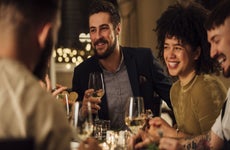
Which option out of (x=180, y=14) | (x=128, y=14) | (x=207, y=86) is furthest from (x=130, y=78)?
(x=128, y=14)

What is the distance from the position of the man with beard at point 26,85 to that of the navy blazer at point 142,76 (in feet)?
6.46

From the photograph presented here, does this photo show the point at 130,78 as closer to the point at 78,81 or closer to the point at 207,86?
the point at 78,81

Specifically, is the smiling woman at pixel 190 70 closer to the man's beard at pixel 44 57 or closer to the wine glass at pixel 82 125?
the wine glass at pixel 82 125

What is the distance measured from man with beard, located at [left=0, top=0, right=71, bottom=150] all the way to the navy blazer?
6.46 ft

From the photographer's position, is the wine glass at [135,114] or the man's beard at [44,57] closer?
the man's beard at [44,57]

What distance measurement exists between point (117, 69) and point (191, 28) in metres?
0.80

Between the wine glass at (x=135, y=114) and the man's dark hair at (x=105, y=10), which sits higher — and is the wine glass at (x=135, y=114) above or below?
below

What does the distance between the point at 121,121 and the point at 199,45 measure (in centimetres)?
71

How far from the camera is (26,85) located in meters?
0.98

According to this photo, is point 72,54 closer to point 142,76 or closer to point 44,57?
point 142,76

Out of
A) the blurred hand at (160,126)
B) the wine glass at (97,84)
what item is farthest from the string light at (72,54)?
the blurred hand at (160,126)

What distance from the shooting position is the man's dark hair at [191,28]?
242cm

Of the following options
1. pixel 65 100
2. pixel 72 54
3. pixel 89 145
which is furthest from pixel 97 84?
pixel 72 54

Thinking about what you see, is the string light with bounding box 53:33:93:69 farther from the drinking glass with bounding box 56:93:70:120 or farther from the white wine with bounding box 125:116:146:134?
the white wine with bounding box 125:116:146:134
